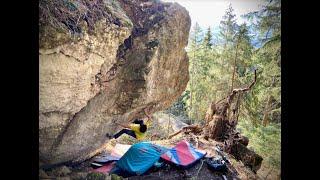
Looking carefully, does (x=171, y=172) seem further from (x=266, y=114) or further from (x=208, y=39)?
(x=208, y=39)

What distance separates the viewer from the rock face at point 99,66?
6168mm

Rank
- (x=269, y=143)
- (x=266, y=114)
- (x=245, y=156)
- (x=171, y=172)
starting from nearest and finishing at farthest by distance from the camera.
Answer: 1. (x=171, y=172)
2. (x=269, y=143)
3. (x=245, y=156)
4. (x=266, y=114)

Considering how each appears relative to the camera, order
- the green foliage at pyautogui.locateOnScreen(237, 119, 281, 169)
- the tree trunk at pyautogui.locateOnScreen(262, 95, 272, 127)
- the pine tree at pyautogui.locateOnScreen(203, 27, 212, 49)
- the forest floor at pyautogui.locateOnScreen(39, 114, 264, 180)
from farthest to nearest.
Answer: the pine tree at pyautogui.locateOnScreen(203, 27, 212, 49) < the tree trunk at pyautogui.locateOnScreen(262, 95, 272, 127) < the green foliage at pyautogui.locateOnScreen(237, 119, 281, 169) < the forest floor at pyautogui.locateOnScreen(39, 114, 264, 180)

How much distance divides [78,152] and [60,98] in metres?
1.64

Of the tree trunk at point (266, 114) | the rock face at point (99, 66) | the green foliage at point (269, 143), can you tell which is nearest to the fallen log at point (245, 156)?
the green foliage at point (269, 143)

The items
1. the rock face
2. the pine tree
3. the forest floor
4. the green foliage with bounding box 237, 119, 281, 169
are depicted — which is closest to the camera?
the rock face

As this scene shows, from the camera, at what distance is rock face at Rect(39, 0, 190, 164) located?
20.2ft

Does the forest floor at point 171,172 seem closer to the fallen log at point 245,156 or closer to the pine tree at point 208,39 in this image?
the fallen log at point 245,156

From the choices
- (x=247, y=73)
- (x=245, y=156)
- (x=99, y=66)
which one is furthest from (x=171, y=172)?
(x=247, y=73)

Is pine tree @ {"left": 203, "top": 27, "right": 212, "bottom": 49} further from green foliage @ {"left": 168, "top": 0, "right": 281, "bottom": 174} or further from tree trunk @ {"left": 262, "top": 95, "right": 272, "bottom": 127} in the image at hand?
tree trunk @ {"left": 262, "top": 95, "right": 272, "bottom": 127}

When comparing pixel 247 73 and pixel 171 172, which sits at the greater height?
pixel 247 73

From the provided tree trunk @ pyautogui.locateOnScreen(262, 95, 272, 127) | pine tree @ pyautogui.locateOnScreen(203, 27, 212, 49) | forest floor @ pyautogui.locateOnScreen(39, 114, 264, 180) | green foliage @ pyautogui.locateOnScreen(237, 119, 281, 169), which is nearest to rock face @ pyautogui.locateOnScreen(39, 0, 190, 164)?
forest floor @ pyautogui.locateOnScreen(39, 114, 264, 180)

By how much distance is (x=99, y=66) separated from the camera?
7.20 meters
